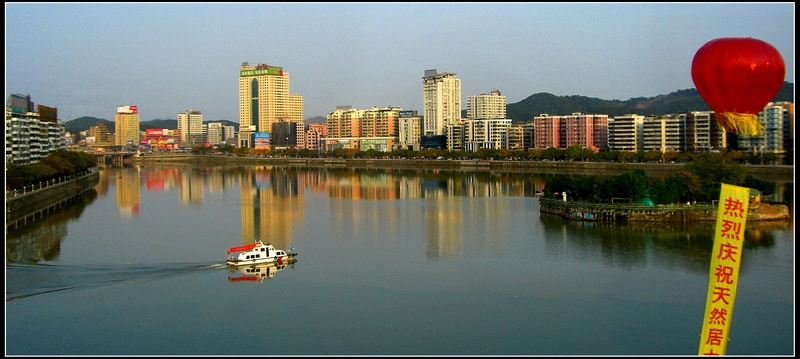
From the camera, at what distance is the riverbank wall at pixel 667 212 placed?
8691mm

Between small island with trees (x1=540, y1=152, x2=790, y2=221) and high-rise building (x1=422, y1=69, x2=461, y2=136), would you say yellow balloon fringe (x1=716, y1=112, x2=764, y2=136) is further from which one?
high-rise building (x1=422, y1=69, x2=461, y2=136)

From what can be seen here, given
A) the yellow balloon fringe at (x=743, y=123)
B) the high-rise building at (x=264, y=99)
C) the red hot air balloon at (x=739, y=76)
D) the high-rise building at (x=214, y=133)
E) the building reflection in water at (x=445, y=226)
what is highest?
the high-rise building at (x=264, y=99)

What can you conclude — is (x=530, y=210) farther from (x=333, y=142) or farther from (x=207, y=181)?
(x=333, y=142)

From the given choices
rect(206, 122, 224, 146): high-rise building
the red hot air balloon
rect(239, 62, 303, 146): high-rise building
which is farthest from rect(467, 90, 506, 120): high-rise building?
the red hot air balloon

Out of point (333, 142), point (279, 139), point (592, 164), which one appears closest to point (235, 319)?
point (592, 164)

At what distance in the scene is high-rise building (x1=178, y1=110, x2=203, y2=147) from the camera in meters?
56.0

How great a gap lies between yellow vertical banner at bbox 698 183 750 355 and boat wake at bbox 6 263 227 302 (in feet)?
14.4

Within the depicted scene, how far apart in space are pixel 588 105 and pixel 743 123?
4847cm

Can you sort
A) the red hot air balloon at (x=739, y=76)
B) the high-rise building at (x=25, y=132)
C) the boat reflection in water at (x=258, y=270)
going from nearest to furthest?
the red hot air balloon at (x=739, y=76), the boat reflection in water at (x=258, y=270), the high-rise building at (x=25, y=132)

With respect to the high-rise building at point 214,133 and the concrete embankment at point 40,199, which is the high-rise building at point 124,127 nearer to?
the high-rise building at point 214,133

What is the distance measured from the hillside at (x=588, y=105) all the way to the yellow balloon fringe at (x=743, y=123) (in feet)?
95.4

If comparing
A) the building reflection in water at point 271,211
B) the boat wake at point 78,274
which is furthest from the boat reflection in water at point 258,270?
the building reflection in water at point 271,211

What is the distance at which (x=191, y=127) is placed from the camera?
57.0 m

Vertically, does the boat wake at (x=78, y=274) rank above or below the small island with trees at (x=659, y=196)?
below
